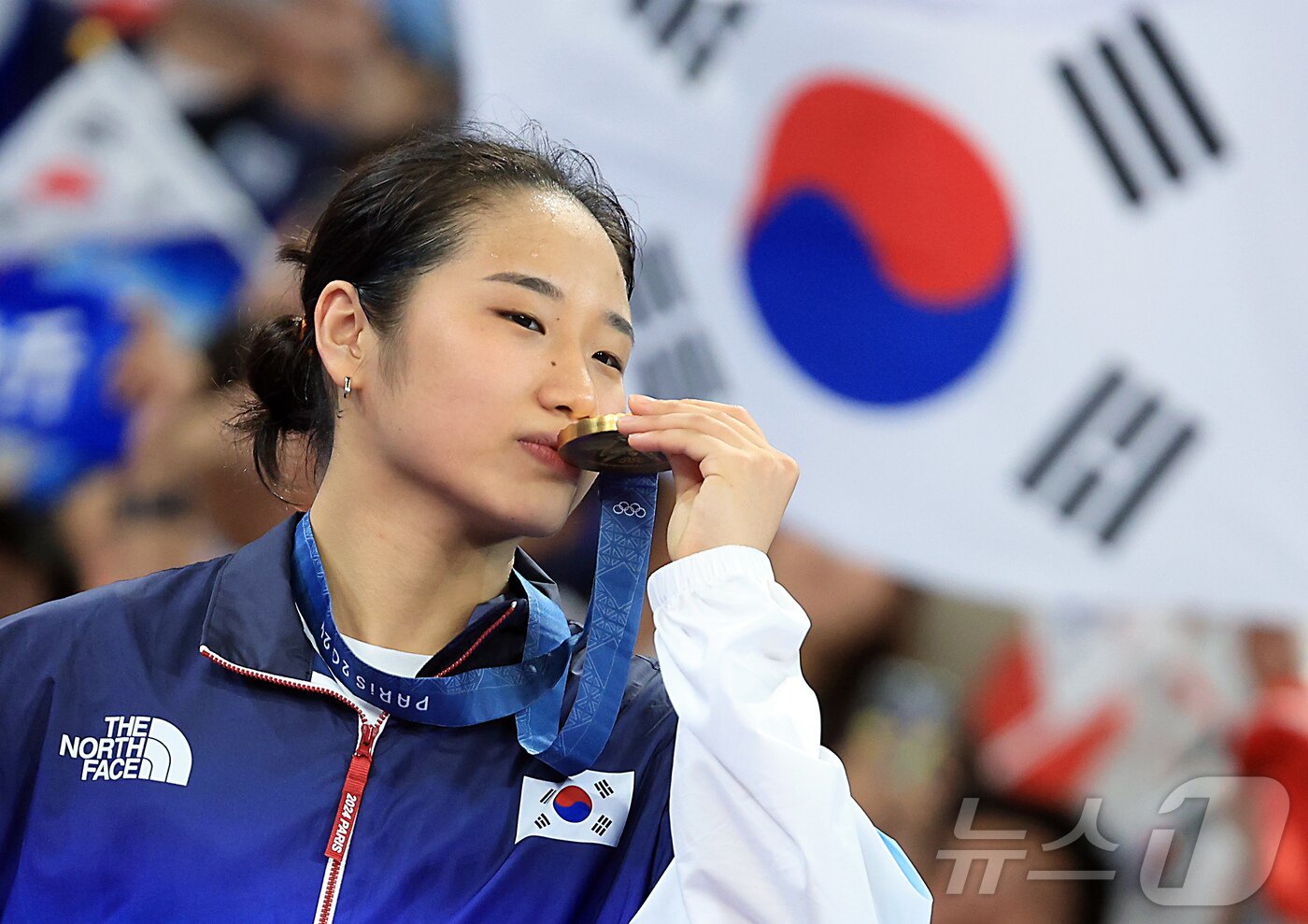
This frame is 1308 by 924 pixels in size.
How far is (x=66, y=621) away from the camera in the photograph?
1641 mm

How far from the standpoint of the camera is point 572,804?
1.64m

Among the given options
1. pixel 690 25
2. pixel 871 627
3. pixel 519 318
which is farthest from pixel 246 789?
pixel 690 25

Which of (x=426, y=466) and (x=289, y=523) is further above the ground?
(x=426, y=466)

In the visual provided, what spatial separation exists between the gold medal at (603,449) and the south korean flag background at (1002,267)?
232 cm

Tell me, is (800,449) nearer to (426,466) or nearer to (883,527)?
(883,527)

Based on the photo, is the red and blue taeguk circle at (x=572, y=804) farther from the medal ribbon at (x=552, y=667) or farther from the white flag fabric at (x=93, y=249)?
the white flag fabric at (x=93, y=249)

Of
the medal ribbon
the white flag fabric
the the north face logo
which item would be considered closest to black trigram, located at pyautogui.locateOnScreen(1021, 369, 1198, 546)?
the white flag fabric

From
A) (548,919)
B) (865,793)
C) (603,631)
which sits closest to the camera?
(548,919)

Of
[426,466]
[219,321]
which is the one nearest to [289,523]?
[426,466]

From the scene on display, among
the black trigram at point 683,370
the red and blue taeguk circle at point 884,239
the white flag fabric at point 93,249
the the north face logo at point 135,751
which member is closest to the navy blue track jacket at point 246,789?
the the north face logo at point 135,751

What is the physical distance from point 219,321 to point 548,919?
238 centimetres

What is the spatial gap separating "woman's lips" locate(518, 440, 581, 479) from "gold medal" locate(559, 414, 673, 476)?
10 millimetres

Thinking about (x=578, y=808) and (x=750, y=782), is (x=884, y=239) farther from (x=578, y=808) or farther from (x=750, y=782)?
(x=750, y=782)

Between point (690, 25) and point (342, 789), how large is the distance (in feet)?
9.64
